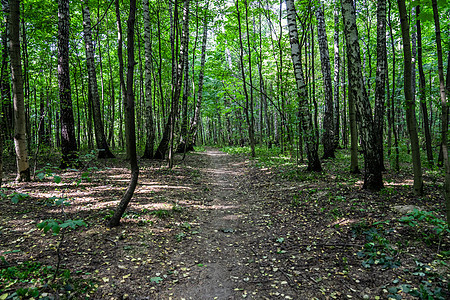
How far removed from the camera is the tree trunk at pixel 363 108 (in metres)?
6.11

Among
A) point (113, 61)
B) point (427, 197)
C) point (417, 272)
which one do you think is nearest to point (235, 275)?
point (417, 272)

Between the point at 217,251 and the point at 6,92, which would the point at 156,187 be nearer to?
the point at 217,251

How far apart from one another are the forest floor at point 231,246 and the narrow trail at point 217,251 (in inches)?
0.9

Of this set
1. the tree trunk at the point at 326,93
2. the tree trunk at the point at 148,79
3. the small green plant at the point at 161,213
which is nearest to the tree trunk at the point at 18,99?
the small green plant at the point at 161,213

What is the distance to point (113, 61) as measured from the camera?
22312mm

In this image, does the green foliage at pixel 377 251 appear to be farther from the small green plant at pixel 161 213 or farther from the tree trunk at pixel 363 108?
the small green plant at pixel 161 213

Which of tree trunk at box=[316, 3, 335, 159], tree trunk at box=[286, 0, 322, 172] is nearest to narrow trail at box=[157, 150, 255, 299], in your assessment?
tree trunk at box=[286, 0, 322, 172]

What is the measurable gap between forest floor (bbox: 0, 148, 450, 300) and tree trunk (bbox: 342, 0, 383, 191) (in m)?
0.43

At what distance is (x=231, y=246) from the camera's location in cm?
464

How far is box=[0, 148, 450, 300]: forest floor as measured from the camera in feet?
10.2

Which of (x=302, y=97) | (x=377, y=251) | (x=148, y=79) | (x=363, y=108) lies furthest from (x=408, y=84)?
(x=148, y=79)

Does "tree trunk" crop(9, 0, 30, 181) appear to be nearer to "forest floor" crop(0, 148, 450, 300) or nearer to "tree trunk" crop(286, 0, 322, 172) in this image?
"forest floor" crop(0, 148, 450, 300)

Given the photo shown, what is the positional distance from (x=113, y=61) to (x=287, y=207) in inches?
885

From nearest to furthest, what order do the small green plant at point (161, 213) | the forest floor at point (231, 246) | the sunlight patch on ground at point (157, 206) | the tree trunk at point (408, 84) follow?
the forest floor at point (231, 246)
the tree trunk at point (408, 84)
the small green plant at point (161, 213)
the sunlight patch on ground at point (157, 206)
